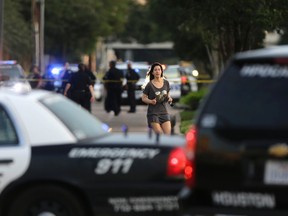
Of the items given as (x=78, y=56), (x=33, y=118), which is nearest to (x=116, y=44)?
(x=78, y=56)

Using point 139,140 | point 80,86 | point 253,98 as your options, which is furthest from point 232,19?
point 253,98

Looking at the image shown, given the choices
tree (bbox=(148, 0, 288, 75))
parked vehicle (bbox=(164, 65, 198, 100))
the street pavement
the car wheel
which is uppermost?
tree (bbox=(148, 0, 288, 75))

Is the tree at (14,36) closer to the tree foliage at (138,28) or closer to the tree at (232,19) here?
the tree at (232,19)

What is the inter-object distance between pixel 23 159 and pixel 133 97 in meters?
20.4

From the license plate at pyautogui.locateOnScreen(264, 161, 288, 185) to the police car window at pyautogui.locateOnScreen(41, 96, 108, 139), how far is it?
2.12m

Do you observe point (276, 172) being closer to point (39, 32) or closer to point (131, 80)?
point (131, 80)

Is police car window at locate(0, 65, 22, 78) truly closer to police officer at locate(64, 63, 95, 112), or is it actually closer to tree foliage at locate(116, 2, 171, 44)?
police officer at locate(64, 63, 95, 112)

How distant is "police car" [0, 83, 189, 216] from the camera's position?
7.07 meters

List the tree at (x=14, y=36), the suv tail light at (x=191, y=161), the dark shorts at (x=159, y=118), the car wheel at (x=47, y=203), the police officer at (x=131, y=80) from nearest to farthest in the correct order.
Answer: the suv tail light at (x=191, y=161)
the car wheel at (x=47, y=203)
the dark shorts at (x=159, y=118)
the police officer at (x=131, y=80)
the tree at (x=14, y=36)

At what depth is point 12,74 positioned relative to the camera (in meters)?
28.1

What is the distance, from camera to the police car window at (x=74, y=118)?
25.0 feet

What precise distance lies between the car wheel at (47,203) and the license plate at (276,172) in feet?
6.43

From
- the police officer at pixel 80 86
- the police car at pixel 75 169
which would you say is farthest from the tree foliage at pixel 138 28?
the police car at pixel 75 169

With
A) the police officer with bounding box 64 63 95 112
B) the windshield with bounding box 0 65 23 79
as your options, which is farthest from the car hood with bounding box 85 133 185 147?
the windshield with bounding box 0 65 23 79
